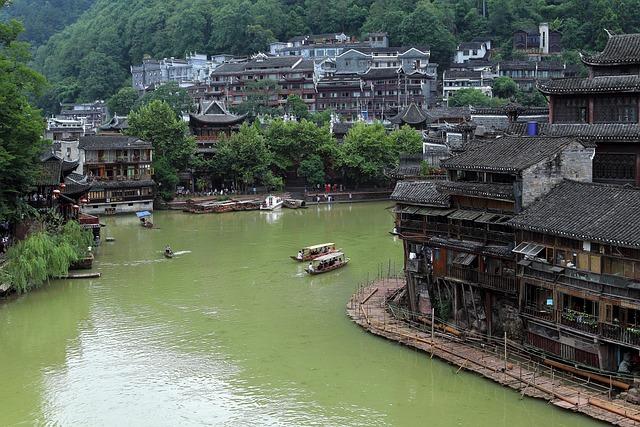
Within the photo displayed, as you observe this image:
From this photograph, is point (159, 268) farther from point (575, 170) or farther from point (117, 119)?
point (117, 119)

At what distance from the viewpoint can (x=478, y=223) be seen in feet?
91.8

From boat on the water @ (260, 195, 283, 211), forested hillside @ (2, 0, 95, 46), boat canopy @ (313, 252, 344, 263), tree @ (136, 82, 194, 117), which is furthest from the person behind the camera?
forested hillside @ (2, 0, 95, 46)

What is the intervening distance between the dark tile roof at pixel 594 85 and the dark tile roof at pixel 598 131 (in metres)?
1.27

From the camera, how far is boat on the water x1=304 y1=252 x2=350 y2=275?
4059 cm

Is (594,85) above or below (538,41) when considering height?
below

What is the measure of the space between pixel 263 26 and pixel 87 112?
3138 centimetres

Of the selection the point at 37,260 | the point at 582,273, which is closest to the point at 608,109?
the point at 582,273

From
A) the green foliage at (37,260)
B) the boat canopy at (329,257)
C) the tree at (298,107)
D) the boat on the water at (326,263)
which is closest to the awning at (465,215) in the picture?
the boat on the water at (326,263)

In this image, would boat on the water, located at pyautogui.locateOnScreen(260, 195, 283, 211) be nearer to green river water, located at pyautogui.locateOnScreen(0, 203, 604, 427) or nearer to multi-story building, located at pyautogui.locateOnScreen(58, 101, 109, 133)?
green river water, located at pyautogui.locateOnScreen(0, 203, 604, 427)

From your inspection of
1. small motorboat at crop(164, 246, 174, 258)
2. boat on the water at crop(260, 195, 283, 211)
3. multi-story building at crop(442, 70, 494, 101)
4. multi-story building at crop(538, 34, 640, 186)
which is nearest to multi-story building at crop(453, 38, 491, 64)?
multi-story building at crop(442, 70, 494, 101)

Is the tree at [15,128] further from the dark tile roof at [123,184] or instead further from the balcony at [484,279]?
the balcony at [484,279]

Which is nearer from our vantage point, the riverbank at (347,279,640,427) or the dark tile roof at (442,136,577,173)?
the riverbank at (347,279,640,427)

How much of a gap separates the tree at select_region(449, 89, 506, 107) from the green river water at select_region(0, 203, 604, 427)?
49.6m

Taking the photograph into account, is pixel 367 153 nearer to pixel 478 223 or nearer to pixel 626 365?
pixel 478 223
